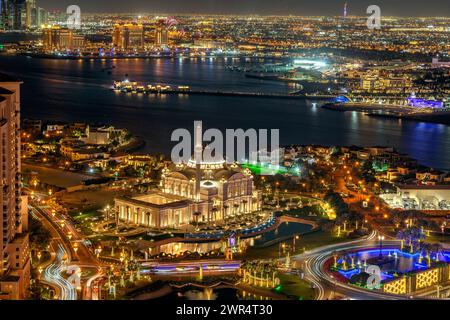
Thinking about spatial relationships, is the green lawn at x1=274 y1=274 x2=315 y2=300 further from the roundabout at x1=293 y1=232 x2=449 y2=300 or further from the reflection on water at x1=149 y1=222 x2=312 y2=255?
the reflection on water at x1=149 y1=222 x2=312 y2=255

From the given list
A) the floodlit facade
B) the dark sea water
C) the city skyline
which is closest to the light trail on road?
the city skyline

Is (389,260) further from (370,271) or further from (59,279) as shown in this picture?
(59,279)

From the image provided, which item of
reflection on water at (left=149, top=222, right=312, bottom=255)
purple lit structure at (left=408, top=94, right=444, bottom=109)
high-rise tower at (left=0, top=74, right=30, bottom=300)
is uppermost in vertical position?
high-rise tower at (left=0, top=74, right=30, bottom=300)

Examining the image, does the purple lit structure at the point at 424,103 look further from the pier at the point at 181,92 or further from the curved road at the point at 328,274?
the curved road at the point at 328,274

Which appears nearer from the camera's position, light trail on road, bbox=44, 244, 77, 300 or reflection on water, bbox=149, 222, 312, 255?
light trail on road, bbox=44, 244, 77, 300

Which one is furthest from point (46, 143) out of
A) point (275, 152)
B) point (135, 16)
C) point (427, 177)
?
point (135, 16)

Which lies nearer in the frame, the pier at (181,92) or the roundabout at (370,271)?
the roundabout at (370,271)

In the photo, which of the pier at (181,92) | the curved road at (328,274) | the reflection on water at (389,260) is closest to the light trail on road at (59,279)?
the curved road at (328,274)

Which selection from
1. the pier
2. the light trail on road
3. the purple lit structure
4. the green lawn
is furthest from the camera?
the pier
